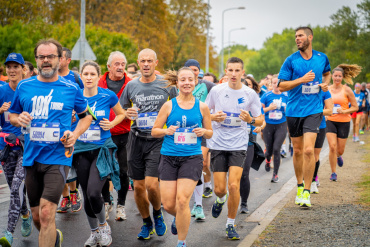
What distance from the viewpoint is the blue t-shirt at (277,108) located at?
477 inches

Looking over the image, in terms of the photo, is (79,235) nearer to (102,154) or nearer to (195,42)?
(102,154)

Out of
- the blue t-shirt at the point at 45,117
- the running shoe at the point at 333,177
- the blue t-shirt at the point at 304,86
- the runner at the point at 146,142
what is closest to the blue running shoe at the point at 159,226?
the runner at the point at 146,142

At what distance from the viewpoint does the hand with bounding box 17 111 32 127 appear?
5.10 meters

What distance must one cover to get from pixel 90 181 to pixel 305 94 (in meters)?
3.80

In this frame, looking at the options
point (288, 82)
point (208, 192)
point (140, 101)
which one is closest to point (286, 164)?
point (208, 192)

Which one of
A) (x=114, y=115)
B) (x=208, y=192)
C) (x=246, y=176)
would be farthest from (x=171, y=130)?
(x=208, y=192)

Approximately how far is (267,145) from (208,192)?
9.32 ft

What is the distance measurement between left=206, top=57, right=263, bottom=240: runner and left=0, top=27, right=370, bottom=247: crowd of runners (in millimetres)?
13

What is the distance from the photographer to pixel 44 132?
5172 millimetres

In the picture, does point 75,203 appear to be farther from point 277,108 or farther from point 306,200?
point 277,108

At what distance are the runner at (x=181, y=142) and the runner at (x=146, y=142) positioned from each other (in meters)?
0.61

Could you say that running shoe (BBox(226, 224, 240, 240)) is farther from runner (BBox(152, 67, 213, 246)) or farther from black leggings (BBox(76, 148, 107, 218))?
black leggings (BBox(76, 148, 107, 218))

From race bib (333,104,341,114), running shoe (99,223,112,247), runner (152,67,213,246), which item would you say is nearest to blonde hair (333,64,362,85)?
race bib (333,104,341,114)

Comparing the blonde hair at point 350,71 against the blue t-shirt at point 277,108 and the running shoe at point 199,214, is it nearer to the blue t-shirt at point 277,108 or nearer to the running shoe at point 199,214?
the blue t-shirt at point 277,108
